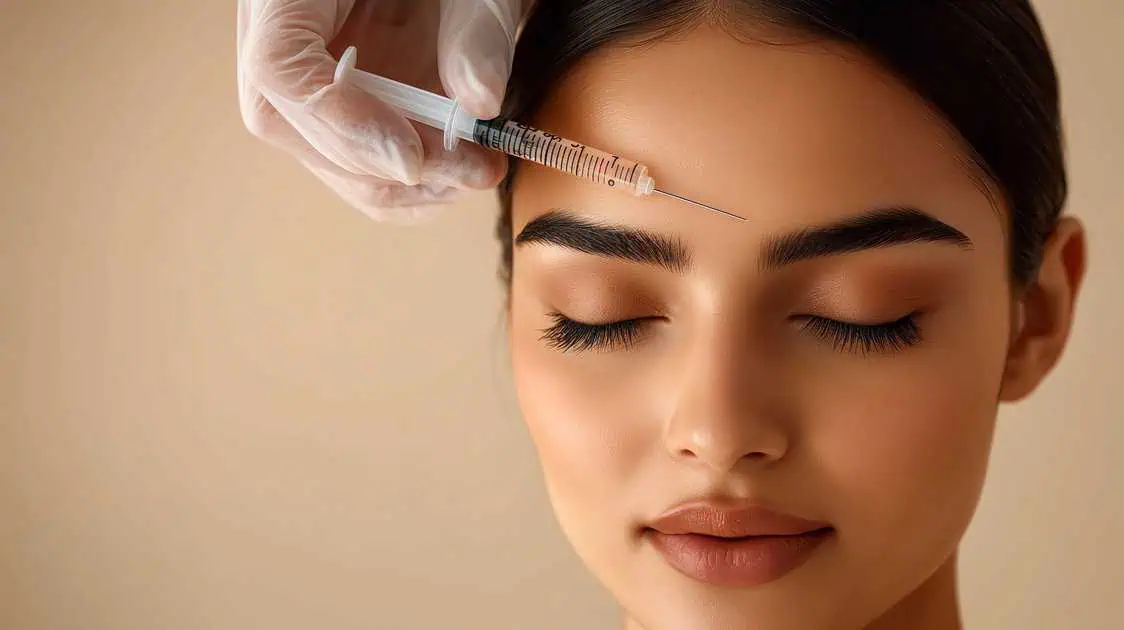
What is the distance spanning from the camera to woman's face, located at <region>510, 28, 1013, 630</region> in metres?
1.04

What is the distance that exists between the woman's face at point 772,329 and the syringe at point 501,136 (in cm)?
2

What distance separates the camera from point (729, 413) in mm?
1012

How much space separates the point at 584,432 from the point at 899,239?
359 millimetres

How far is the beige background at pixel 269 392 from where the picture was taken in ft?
6.16

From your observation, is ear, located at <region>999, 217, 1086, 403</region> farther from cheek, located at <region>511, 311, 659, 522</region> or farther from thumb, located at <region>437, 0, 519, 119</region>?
thumb, located at <region>437, 0, 519, 119</region>

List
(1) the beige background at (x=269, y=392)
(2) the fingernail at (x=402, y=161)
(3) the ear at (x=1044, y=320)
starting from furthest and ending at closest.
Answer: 1. (1) the beige background at (x=269, y=392)
2. (3) the ear at (x=1044, y=320)
3. (2) the fingernail at (x=402, y=161)

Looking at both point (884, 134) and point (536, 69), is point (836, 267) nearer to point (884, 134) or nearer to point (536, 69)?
point (884, 134)

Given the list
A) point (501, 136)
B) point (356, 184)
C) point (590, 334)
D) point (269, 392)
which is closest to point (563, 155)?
point (501, 136)

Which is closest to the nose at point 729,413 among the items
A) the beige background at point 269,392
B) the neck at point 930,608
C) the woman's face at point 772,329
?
the woman's face at point 772,329

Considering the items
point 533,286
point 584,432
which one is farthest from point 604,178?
Result: point 584,432

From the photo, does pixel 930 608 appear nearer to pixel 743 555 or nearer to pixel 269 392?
pixel 743 555

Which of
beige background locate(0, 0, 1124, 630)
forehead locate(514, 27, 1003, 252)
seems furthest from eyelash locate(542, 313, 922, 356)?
beige background locate(0, 0, 1124, 630)

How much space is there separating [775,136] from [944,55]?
0.69 feet

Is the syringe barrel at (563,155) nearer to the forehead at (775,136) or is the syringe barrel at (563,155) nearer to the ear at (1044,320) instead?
the forehead at (775,136)
